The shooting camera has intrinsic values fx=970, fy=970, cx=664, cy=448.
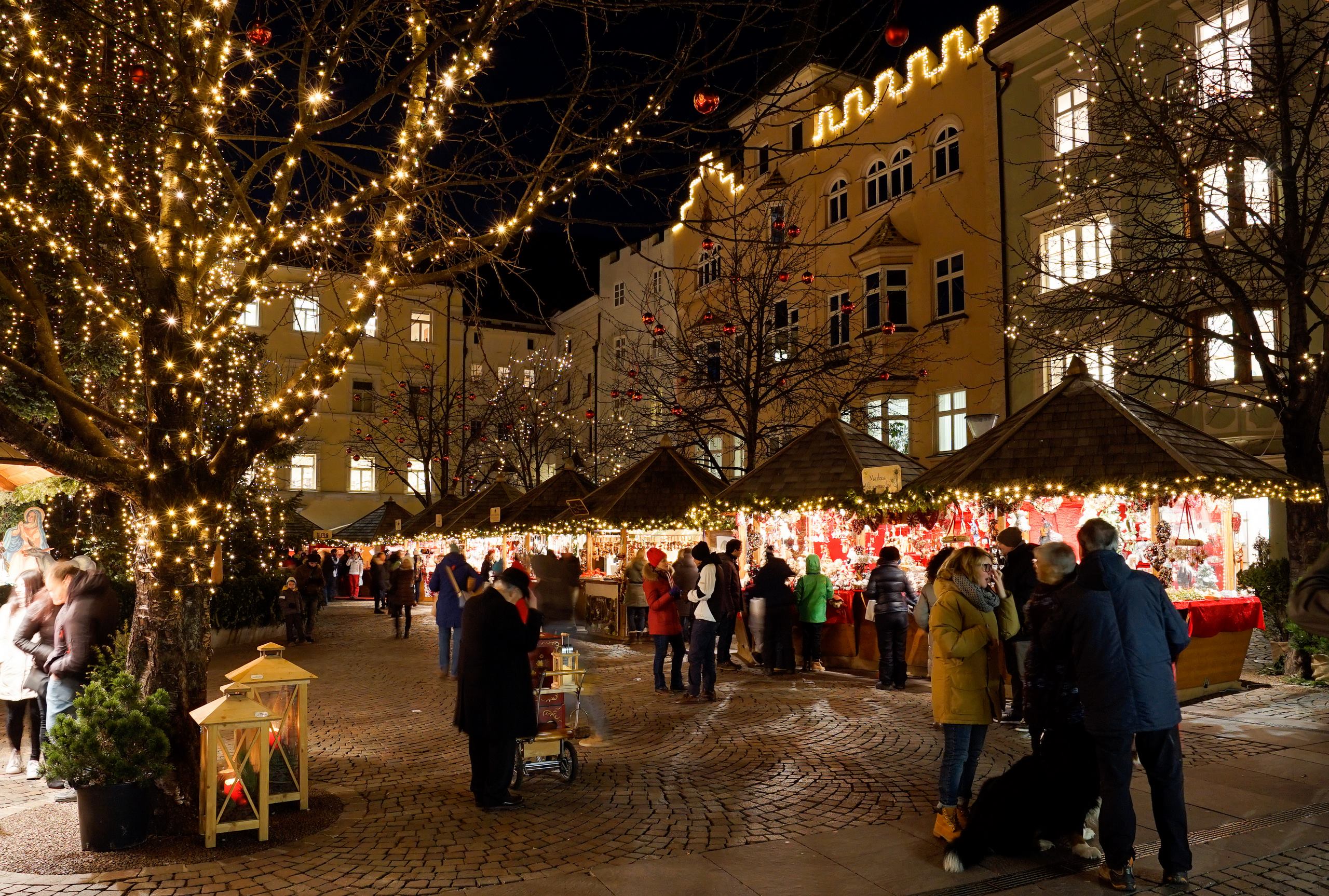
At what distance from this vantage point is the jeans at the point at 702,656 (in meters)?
11.5

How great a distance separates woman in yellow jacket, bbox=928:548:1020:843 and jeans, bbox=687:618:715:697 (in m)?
5.51

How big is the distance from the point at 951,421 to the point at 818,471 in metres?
10.2

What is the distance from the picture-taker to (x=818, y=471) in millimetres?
15680

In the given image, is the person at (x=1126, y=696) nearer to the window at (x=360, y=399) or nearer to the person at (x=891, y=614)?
the person at (x=891, y=614)

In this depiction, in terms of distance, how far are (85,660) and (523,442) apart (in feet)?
118

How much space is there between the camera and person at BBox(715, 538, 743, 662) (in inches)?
479

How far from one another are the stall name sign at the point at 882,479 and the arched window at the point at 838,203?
1493 cm

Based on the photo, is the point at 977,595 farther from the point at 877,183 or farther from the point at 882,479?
the point at 877,183

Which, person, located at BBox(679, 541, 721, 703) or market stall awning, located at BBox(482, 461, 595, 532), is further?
market stall awning, located at BBox(482, 461, 595, 532)

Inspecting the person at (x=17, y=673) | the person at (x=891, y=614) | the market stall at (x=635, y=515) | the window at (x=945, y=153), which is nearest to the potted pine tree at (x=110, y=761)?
the person at (x=17, y=673)

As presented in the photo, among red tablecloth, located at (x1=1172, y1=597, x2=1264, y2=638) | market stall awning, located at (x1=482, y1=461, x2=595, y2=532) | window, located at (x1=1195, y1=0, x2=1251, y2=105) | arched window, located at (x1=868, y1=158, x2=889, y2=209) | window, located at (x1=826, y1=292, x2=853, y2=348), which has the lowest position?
red tablecloth, located at (x1=1172, y1=597, x2=1264, y2=638)

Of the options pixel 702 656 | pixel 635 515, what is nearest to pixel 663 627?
pixel 702 656

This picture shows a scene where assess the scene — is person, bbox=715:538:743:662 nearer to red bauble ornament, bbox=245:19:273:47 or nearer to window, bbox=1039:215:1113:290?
red bauble ornament, bbox=245:19:273:47

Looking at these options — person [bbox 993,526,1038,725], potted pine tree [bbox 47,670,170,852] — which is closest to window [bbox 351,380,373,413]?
person [bbox 993,526,1038,725]
